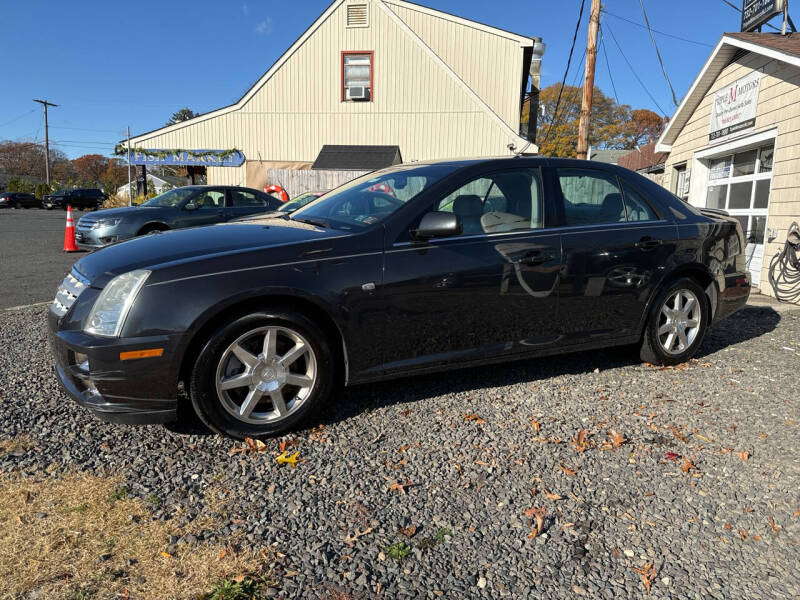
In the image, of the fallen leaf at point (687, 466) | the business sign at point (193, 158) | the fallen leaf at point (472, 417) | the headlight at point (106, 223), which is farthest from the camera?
the business sign at point (193, 158)

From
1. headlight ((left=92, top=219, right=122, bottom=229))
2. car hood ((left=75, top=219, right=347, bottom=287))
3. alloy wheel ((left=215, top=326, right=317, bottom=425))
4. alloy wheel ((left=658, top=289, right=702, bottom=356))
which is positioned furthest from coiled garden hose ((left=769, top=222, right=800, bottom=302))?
headlight ((left=92, top=219, right=122, bottom=229))

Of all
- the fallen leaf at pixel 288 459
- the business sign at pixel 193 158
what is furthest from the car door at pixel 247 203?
the business sign at pixel 193 158

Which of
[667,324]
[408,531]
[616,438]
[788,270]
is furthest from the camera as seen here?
[788,270]

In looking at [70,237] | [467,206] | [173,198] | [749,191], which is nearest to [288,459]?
[467,206]

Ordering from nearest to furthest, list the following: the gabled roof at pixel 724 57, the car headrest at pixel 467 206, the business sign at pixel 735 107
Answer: the car headrest at pixel 467 206 → the gabled roof at pixel 724 57 → the business sign at pixel 735 107

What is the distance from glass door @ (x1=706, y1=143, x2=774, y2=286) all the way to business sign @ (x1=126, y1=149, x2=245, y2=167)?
16.2 m

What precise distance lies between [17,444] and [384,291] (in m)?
2.18

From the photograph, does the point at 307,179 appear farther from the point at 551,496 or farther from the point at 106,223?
the point at 551,496

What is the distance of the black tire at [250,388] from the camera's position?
3.04 meters

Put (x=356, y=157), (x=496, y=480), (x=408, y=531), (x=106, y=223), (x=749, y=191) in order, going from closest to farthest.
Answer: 1. (x=408, y=531)
2. (x=496, y=480)
3. (x=749, y=191)
4. (x=106, y=223)
5. (x=356, y=157)

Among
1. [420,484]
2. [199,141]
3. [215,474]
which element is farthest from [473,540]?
[199,141]

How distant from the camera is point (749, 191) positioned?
966 centimetres

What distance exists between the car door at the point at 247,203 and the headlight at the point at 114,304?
8781 millimetres

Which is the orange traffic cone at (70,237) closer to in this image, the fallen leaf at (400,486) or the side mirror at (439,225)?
the side mirror at (439,225)
